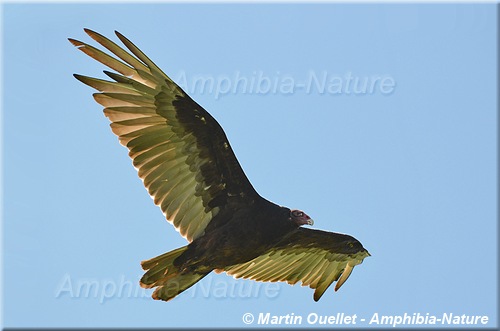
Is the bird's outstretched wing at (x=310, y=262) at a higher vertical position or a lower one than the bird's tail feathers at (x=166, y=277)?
higher

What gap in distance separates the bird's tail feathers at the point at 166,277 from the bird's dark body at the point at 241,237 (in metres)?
0.07

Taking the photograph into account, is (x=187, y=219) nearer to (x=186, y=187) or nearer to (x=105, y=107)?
(x=186, y=187)

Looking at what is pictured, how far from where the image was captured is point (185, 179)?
10070mm

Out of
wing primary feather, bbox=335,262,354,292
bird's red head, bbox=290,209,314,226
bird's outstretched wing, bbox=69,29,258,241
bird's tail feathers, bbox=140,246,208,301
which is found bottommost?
Result: bird's tail feathers, bbox=140,246,208,301

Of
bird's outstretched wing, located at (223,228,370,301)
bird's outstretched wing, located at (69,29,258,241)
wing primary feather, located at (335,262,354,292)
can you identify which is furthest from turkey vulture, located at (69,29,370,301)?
wing primary feather, located at (335,262,354,292)

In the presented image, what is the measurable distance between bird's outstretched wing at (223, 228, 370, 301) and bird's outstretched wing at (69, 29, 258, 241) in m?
1.21

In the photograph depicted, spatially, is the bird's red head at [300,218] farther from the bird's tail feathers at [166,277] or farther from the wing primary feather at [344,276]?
the wing primary feather at [344,276]

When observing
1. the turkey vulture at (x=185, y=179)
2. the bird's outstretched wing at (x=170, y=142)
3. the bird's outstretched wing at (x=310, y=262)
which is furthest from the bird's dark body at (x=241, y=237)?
the bird's outstretched wing at (x=310, y=262)

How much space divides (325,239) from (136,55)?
10.7 feet

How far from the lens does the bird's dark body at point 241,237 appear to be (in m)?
9.88

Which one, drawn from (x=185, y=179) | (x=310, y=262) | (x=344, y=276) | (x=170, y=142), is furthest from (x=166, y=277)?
(x=344, y=276)

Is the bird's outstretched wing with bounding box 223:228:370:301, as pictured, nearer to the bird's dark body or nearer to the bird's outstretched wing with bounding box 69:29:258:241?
the bird's dark body

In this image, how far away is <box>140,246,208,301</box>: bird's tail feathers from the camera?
9797 millimetres

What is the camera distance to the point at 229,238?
9.91 m
